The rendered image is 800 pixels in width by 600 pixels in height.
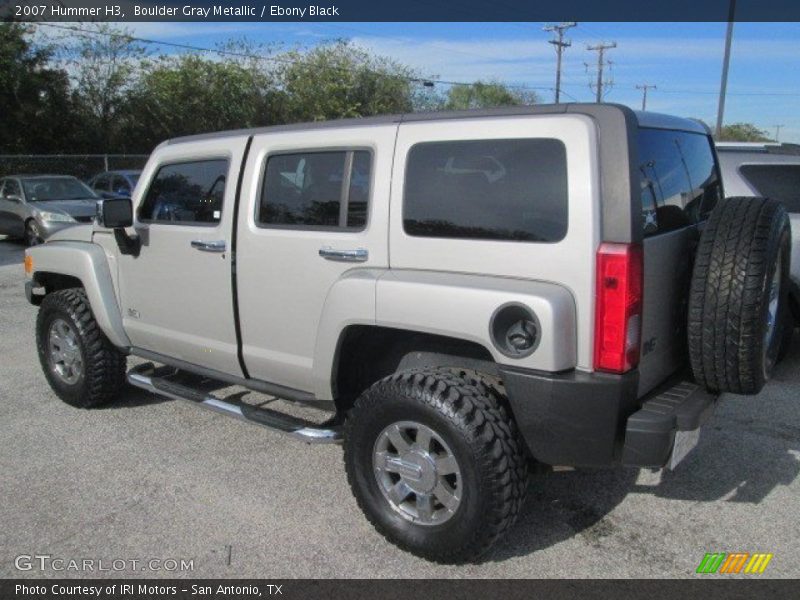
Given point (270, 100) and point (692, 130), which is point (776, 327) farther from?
point (270, 100)

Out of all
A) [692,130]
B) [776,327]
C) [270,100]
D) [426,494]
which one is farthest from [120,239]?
[270,100]

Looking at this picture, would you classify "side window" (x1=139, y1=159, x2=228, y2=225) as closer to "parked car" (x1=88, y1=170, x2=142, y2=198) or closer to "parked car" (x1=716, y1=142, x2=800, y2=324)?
"parked car" (x1=716, y1=142, x2=800, y2=324)

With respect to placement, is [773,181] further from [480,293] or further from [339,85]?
[339,85]

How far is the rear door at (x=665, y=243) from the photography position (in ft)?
9.53

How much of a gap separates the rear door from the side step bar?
60.6 inches

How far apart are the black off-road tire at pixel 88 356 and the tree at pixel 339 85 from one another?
103 ft

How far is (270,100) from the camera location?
34.9m

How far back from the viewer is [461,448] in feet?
9.52

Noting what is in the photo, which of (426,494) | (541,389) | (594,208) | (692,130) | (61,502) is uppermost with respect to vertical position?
(692,130)

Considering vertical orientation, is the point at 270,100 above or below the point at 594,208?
above

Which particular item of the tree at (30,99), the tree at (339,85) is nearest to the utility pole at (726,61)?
the tree at (339,85)

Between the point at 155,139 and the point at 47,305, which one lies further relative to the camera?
the point at 155,139

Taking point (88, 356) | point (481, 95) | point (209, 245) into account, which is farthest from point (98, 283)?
point (481, 95)

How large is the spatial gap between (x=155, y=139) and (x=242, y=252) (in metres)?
29.0
